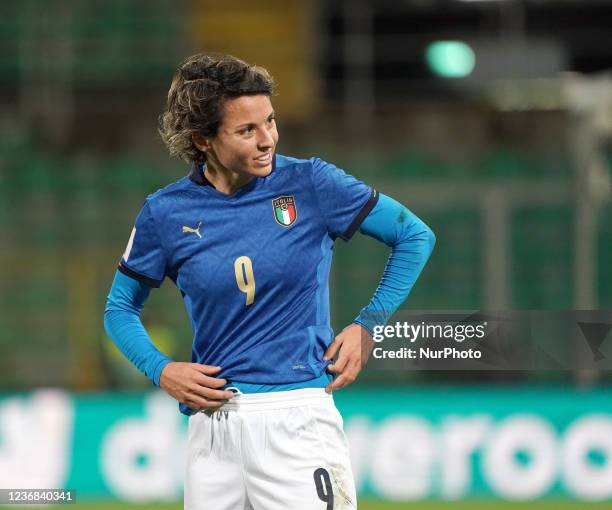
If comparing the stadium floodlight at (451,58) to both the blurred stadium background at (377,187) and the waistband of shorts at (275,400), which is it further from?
the waistband of shorts at (275,400)

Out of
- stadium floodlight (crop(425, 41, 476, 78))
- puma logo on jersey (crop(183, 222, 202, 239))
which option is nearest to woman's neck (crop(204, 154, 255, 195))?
puma logo on jersey (crop(183, 222, 202, 239))

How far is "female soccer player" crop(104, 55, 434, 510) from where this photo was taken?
2.95 metres

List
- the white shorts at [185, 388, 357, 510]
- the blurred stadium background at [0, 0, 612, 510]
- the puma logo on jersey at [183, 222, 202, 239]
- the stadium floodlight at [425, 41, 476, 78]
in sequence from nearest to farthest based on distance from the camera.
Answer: the white shorts at [185, 388, 357, 510]
the puma logo on jersey at [183, 222, 202, 239]
the blurred stadium background at [0, 0, 612, 510]
the stadium floodlight at [425, 41, 476, 78]

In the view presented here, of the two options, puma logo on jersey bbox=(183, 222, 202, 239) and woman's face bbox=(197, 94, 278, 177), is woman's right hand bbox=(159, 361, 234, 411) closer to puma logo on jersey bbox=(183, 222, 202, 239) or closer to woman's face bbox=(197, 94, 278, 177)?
puma logo on jersey bbox=(183, 222, 202, 239)

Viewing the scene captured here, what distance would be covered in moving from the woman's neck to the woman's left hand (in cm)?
44

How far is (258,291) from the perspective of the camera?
9.72ft

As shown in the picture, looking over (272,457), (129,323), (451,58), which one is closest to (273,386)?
(272,457)

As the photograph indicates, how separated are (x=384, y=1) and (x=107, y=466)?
623cm

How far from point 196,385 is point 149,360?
0.18 meters

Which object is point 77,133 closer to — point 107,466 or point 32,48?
point 32,48

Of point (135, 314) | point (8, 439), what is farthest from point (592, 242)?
point (135, 314)

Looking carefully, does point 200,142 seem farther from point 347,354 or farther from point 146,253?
point 347,354

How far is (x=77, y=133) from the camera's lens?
11.3 m

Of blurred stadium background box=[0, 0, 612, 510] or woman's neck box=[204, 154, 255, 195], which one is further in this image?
blurred stadium background box=[0, 0, 612, 510]
